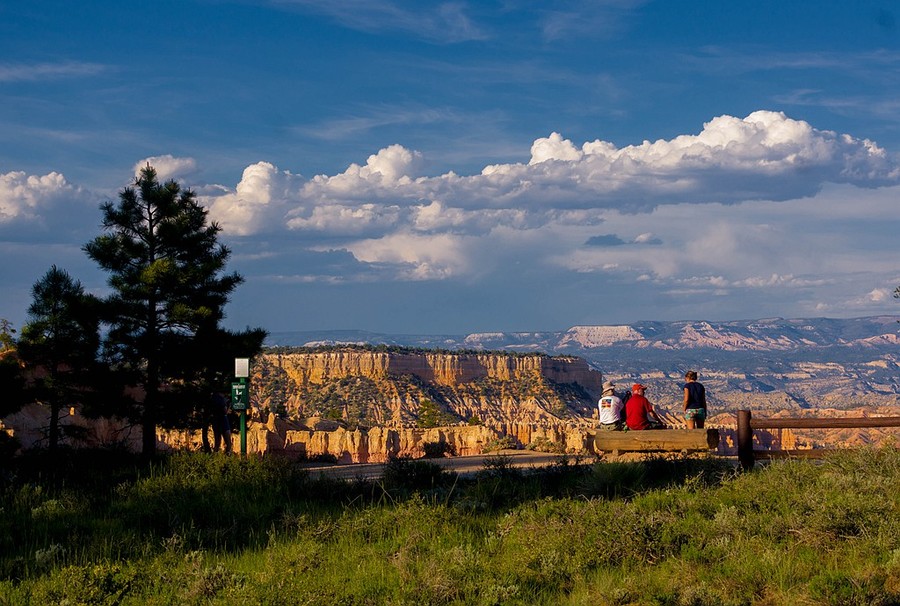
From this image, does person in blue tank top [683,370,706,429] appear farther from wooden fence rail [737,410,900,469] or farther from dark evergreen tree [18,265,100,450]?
dark evergreen tree [18,265,100,450]

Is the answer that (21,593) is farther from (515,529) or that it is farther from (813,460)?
(813,460)

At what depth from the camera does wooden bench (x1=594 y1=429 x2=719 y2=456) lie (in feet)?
57.3

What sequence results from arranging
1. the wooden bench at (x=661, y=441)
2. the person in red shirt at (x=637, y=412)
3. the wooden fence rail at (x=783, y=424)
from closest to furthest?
the wooden fence rail at (x=783, y=424)
the wooden bench at (x=661, y=441)
the person in red shirt at (x=637, y=412)

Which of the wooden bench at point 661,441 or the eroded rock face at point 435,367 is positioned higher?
the eroded rock face at point 435,367

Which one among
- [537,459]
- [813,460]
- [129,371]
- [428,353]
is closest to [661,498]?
[813,460]

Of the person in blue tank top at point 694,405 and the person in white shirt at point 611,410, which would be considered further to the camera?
the person in white shirt at point 611,410

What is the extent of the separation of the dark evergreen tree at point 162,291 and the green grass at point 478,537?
870cm

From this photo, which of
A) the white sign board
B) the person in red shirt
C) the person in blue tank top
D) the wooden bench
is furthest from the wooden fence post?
the white sign board

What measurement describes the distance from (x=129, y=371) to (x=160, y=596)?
1681 cm

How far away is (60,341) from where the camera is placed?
26.8 m

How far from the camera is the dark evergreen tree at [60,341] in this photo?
85.1ft

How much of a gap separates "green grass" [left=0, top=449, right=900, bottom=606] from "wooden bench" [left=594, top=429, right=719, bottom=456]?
715 millimetres

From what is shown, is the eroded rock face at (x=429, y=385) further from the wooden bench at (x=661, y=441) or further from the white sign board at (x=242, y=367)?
the wooden bench at (x=661, y=441)

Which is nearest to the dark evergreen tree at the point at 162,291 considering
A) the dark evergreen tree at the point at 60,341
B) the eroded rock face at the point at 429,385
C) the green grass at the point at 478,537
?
the dark evergreen tree at the point at 60,341
